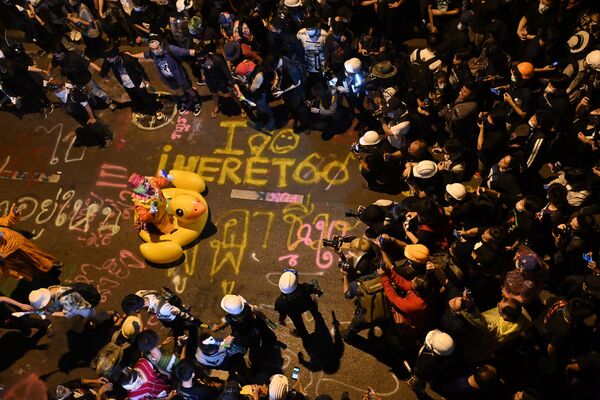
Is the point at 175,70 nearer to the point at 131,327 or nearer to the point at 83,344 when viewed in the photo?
the point at 131,327

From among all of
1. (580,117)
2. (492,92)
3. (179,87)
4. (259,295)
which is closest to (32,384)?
(259,295)

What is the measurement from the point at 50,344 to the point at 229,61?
619cm

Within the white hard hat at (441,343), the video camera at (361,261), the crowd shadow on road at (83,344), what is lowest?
the crowd shadow on road at (83,344)

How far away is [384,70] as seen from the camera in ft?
28.7

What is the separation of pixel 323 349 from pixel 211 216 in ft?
11.2

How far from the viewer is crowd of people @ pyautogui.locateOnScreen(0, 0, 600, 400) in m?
6.65

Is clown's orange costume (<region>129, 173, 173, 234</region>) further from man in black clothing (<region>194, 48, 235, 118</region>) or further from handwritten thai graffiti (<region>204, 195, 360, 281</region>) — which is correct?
man in black clothing (<region>194, 48, 235, 118</region>)

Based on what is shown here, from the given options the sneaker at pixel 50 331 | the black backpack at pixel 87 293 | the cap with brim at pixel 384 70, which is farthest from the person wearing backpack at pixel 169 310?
the cap with brim at pixel 384 70

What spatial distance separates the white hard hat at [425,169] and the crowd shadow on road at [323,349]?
2.81 metres

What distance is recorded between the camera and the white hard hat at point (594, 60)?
7.73 metres

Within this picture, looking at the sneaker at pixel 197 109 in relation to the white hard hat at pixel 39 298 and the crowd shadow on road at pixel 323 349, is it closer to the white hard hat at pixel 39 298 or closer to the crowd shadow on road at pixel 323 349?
the white hard hat at pixel 39 298

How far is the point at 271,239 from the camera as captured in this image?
30.2 ft

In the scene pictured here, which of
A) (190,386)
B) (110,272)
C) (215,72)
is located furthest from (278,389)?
(215,72)

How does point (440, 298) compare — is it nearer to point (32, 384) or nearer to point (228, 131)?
point (228, 131)
